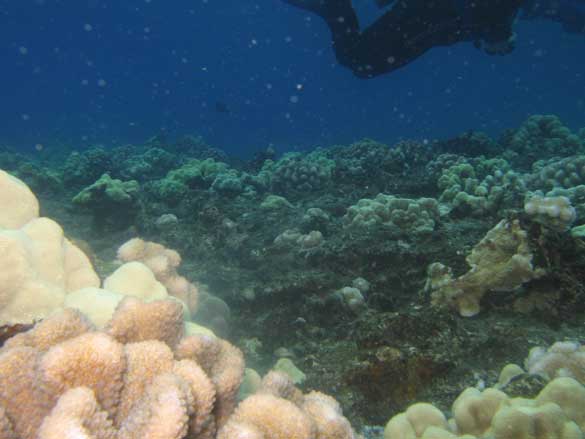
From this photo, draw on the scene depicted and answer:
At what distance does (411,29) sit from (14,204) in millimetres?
9669

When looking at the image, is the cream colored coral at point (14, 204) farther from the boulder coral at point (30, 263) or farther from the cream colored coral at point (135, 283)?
the cream colored coral at point (135, 283)

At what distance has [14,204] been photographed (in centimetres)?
282

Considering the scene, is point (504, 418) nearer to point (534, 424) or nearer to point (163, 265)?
point (534, 424)

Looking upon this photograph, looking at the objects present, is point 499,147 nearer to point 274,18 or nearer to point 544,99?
point 274,18

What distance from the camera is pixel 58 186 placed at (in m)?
10.2

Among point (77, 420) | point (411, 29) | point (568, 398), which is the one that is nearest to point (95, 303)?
point (77, 420)

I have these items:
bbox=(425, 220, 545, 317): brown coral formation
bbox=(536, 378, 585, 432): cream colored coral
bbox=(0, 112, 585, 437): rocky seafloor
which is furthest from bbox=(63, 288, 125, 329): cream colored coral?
bbox=(425, 220, 545, 317): brown coral formation

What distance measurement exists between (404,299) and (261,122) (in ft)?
349

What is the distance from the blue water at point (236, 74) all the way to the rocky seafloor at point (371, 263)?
5618cm

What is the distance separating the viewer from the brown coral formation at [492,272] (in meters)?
3.94

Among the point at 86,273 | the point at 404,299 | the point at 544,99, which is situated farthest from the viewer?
the point at 544,99

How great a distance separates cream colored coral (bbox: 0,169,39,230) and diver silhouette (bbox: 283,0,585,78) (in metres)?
9.39

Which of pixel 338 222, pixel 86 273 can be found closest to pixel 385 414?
pixel 86 273

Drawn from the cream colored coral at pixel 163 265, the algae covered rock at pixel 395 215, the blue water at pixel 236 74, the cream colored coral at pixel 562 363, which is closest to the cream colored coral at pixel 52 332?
the cream colored coral at pixel 163 265
